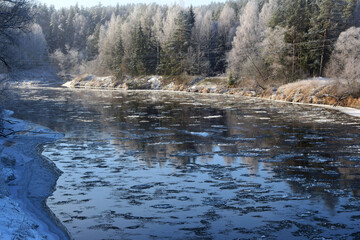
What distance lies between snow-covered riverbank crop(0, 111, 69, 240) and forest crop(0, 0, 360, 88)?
4.72m

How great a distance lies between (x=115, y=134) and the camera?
91.1ft

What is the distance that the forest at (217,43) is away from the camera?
163 feet

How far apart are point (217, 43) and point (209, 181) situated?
81.6 meters

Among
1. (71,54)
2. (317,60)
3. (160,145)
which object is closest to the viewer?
(160,145)

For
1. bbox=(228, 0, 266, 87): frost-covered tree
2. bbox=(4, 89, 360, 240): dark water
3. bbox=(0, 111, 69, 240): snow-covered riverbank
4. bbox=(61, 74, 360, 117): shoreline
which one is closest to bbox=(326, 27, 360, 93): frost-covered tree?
bbox=(61, 74, 360, 117): shoreline

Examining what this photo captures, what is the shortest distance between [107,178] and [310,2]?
58504mm

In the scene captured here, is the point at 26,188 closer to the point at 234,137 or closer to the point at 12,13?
the point at 12,13

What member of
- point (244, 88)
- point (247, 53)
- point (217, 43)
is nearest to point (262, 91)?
point (244, 88)

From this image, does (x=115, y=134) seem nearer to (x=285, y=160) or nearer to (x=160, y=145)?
(x=160, y=145)

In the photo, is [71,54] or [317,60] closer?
[317,60]

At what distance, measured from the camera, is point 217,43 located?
311ft

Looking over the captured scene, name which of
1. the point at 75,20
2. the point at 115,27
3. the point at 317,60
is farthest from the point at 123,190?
the point at 75,20

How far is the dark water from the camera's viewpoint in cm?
1173

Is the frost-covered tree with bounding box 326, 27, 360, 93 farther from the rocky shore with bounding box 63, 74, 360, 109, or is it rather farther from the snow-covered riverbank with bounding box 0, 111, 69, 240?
the snow-covered riverbank with bounding box 0, 111, 69, 240
